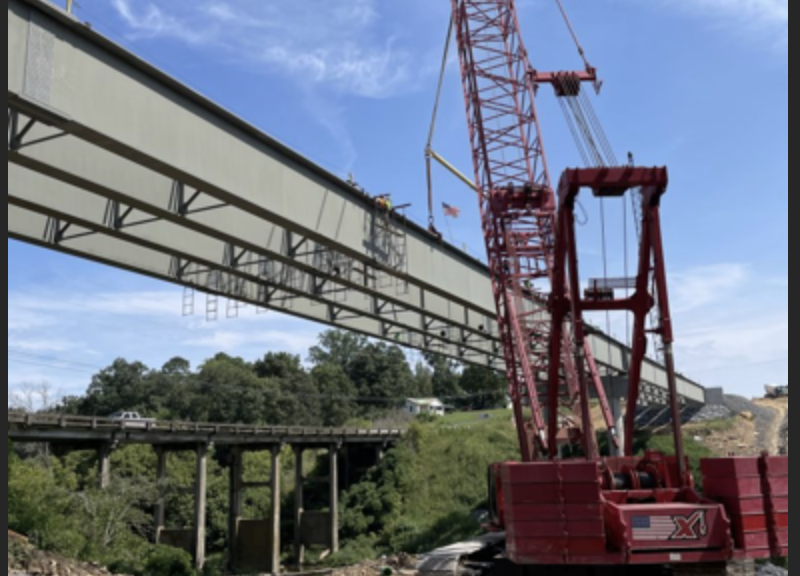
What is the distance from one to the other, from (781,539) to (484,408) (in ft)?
337

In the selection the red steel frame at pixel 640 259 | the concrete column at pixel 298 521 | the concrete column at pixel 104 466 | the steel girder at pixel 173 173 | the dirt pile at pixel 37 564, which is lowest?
the concrete column at pixel 298 521

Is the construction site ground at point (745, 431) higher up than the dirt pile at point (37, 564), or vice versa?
the construction site ground at point (745, 431)

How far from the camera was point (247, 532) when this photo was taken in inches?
1506

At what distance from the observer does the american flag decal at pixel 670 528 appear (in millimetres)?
8320

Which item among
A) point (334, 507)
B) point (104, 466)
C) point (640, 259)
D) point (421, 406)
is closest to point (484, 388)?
point (421, 406)

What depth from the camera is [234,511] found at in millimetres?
38688

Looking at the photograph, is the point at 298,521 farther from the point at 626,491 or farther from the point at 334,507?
the point at 626,491

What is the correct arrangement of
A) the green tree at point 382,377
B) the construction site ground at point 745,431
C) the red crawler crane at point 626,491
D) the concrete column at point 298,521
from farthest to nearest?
the green tree at point 382,377, the construction site ground at point 745,431, the concrete column at point 298,521, the red crawler crane at point 626,491

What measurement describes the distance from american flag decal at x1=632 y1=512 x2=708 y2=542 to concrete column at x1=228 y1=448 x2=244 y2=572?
109ft

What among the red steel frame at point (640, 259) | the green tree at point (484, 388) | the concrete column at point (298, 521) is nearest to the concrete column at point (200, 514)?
the concrete column at point (298, 521)

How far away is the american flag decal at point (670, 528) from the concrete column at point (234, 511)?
3321 centimetres

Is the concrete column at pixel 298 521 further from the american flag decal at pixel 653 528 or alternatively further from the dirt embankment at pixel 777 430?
the american flag decal at pixel 653 528

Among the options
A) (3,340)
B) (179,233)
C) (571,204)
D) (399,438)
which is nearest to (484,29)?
(179,233)

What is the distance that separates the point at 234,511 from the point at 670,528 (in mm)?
33883
